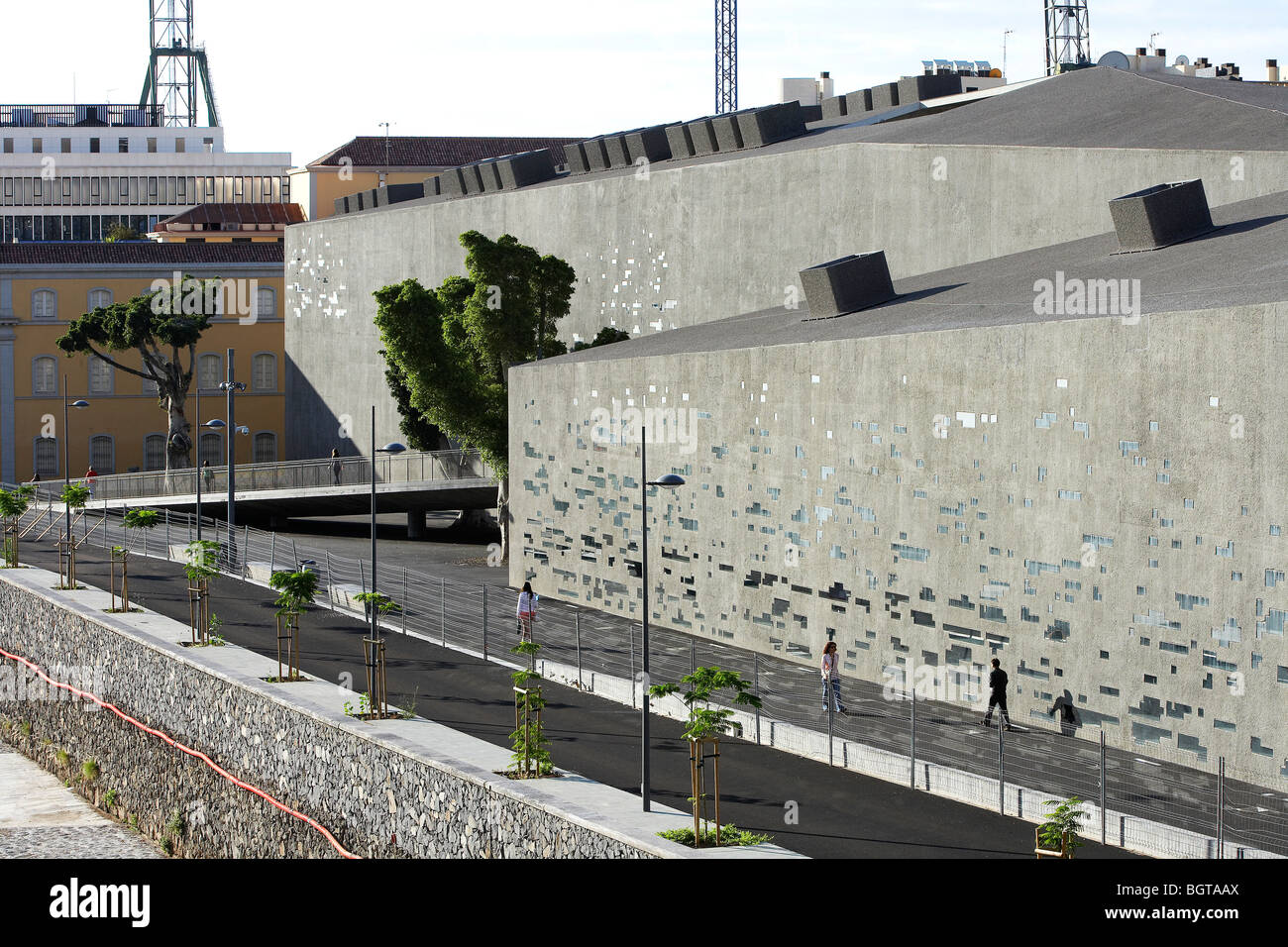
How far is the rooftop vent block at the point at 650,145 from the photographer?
172 ft

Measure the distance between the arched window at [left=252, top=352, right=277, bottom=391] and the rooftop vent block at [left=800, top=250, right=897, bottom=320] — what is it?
47373 mm

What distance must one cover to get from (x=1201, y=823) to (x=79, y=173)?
12323 cm

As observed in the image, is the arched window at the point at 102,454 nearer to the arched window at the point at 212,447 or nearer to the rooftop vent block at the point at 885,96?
the arched window at the point at 212,447

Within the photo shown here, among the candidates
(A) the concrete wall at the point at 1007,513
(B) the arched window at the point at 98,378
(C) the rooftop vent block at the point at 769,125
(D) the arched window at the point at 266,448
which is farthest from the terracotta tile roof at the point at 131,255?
(A) the concrete wall at the point at 1007,513

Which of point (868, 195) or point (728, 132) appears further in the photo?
point (728, 132)

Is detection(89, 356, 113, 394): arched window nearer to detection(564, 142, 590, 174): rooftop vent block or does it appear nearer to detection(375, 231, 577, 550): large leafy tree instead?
detection(564, 142, 590, 174): rooftop vent block

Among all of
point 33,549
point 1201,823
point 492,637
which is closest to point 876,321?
point 492,637

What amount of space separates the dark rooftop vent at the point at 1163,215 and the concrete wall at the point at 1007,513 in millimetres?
4756

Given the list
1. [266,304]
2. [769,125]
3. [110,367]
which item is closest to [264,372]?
[266,304]

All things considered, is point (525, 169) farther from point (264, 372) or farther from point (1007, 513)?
point (1007, 513)

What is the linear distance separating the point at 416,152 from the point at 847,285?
75212 millimetres

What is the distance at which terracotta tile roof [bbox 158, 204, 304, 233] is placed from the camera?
10425 centimetres

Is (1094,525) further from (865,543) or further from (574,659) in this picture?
(574,659)

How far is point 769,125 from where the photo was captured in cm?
4903
